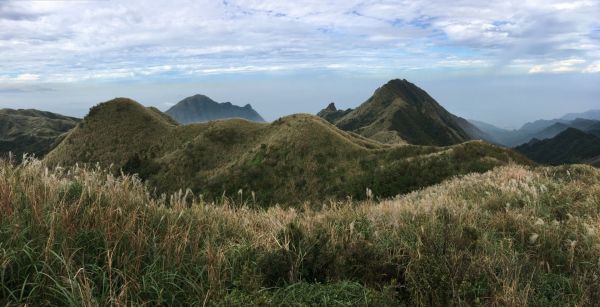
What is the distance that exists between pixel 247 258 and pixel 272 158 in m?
49.5

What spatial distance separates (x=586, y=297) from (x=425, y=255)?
1.57 meters

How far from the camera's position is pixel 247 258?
4898 mm

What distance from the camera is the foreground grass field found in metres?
3.75

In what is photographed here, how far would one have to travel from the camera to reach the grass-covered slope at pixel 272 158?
140 feet

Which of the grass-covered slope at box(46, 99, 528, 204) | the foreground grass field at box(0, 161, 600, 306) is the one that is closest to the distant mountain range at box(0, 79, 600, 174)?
the grass-covered slope at box(46, 99, 528, 204)

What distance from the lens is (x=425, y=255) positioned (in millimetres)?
4781

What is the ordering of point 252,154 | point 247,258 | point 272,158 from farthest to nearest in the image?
1. point 252,154
2. point 272,158
3. point 247,258

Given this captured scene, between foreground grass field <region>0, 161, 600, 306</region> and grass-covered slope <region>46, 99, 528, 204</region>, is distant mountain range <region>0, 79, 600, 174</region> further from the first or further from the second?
foreground grass field <region>0, 161, 600, 306</region>

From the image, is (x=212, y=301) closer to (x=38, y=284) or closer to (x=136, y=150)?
(x=38, y=284)

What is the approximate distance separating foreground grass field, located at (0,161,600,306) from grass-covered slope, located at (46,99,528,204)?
2626 cm

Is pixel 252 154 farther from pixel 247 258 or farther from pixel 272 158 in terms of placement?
pixel 247 258

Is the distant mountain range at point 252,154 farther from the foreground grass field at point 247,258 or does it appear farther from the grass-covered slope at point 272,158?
the foreground grass field at point 247,258

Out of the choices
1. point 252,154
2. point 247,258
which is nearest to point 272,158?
point 252,154

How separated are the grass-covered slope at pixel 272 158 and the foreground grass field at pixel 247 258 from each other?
26265mm
